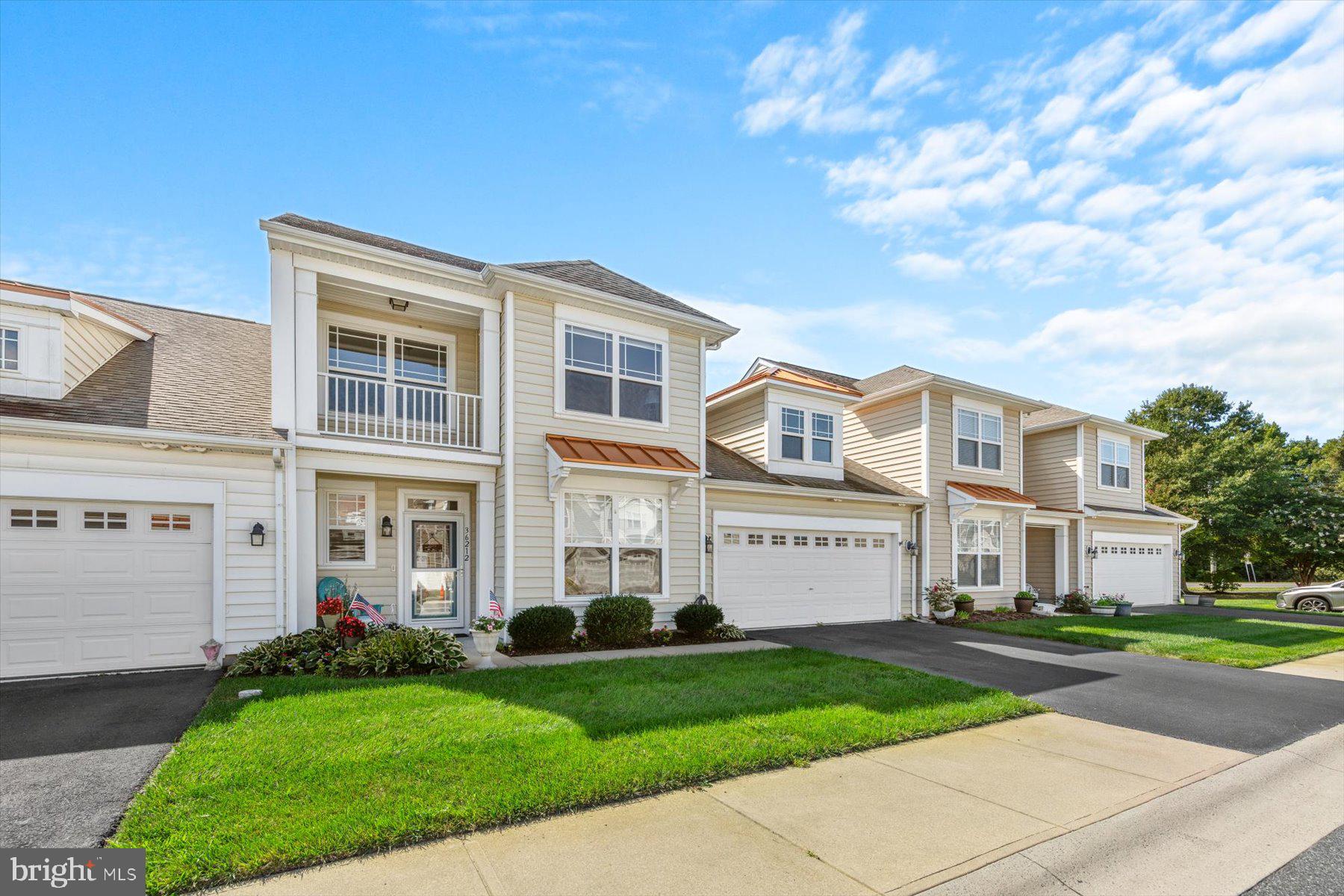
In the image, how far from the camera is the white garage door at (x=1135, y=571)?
19.5 metres

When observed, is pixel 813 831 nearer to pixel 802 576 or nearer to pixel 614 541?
pixel 614 541

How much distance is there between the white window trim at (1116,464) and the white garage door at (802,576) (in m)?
10.1

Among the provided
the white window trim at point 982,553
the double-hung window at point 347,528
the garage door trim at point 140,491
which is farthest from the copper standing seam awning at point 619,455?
the white window trim at point 982,553

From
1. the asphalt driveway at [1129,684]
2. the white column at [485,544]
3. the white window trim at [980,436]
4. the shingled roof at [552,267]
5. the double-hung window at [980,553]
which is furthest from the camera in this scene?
the white window trim at [980,436]

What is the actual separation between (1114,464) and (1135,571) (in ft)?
12.2

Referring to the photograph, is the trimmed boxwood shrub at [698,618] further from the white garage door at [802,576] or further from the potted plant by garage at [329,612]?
the potted plant by garage at [329,612]

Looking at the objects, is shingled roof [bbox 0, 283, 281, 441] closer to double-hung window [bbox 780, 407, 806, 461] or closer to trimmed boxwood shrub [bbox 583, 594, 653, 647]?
trimmed boxwood shrub [bbox 583, 594, 653, 647]

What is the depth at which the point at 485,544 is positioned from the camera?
1034 cm

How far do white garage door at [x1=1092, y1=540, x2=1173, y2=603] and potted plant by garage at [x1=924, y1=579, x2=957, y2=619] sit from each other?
7540 mm

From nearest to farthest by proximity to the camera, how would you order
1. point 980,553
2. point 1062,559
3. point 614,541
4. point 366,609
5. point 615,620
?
point 366,609, point 615,620, point 614,541, point 980,553, point 1062,559

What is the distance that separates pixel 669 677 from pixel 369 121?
1041cm

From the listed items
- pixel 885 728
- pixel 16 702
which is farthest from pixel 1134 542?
pixel 16 702

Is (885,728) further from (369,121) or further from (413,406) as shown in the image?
(369,121)

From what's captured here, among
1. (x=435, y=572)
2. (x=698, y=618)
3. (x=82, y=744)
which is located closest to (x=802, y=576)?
(x=698, y=618)
